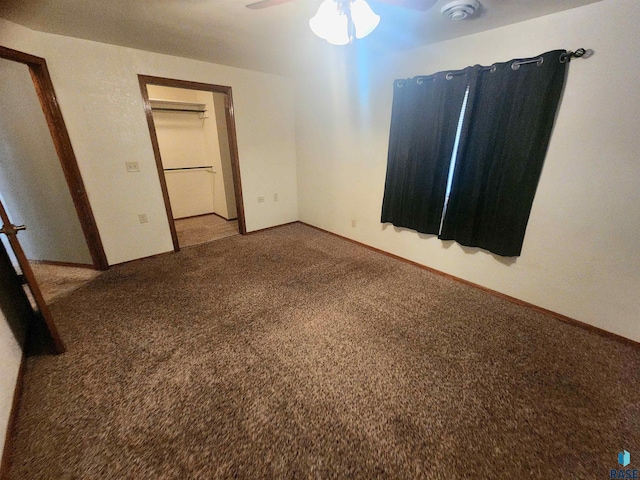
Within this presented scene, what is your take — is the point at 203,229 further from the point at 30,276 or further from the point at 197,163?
the point at 30,276

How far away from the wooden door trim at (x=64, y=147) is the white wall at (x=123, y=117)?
0.05 metres

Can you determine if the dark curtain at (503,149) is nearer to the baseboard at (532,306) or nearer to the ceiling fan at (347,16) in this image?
the baseboard at (532,306)

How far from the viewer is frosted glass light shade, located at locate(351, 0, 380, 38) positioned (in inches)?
50.3

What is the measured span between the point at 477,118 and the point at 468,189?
58 cm

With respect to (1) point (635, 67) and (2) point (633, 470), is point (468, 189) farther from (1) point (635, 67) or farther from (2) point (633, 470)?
(2) point (633, 470)

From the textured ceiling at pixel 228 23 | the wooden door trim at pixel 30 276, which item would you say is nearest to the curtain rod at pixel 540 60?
the textured ceiling at pixel 228 23

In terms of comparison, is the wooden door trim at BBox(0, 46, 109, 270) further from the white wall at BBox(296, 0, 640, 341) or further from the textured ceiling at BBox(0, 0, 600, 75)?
the white wall at BBox(296, 0, 640, 341)

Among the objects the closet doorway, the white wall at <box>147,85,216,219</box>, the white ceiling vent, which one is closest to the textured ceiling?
the white ceiling vent

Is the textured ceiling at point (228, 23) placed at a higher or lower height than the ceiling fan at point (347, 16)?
higher

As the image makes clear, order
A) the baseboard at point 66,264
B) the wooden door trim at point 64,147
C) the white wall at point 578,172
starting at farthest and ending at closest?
the baseboard at point 66,264, the wooden door trim at point 64,147, the white wall at point 578,172

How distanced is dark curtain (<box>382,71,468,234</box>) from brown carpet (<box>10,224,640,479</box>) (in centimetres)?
88

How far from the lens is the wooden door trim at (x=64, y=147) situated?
2193mm

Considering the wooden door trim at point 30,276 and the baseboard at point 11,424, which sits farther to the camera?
the wooden door trim at point 30,276

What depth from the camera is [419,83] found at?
7.95 ft
